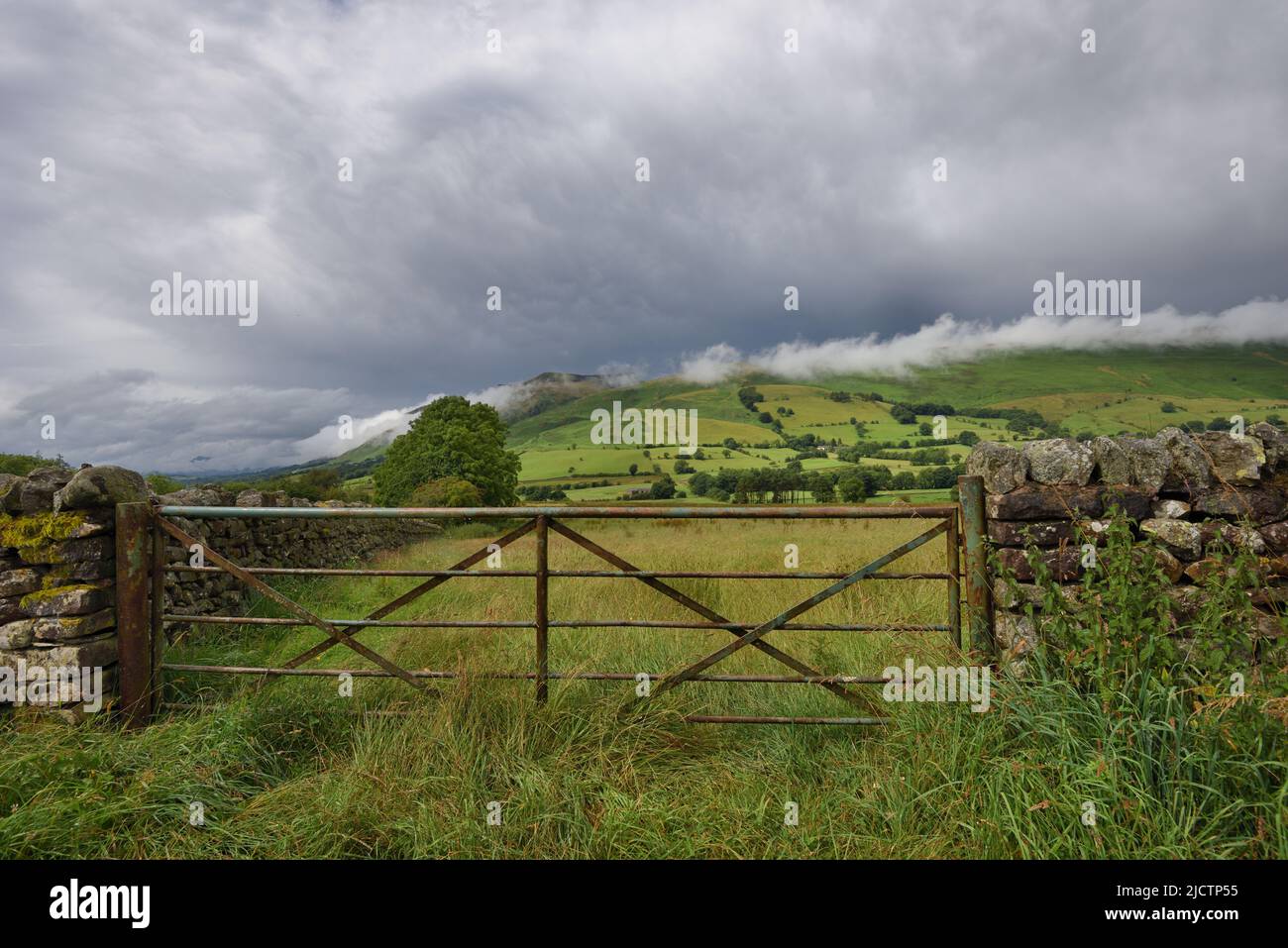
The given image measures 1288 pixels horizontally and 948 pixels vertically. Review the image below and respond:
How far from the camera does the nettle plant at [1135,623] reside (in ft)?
10.9

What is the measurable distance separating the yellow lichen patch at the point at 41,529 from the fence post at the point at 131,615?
338 millimetres

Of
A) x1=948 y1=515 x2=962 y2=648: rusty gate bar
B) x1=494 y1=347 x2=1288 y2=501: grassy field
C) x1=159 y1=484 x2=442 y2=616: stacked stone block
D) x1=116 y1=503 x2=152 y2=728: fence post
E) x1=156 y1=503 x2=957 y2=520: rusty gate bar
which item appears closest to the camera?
x1=156 y1=503 x2=957 y2=520: rusty gate bar

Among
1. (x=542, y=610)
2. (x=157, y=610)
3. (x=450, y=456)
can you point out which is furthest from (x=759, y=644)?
(x=450, y=456)

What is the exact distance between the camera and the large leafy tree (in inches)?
1351

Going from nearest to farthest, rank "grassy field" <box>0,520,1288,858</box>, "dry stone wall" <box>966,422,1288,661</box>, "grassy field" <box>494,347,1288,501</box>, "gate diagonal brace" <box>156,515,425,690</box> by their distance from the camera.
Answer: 1. "grassy field" <box>0,520,1288,858</box>
2. "dry stone wall" <box>966,422,1288,661</box>
3. "gate diagonal brace" <box>156,515,425,690</box>
4. "grassy field" <box>494,347,1288,501</box>

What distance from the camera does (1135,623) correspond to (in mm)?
3479

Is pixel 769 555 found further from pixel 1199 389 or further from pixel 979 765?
pixel 1199 389

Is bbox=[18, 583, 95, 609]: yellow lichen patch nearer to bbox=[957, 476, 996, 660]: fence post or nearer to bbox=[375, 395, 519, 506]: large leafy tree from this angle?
bbox=[957, 476, 996, 660]: fence post

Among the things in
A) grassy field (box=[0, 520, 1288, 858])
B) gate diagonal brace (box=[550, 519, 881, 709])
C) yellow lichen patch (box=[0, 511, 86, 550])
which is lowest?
grassy field (box=[0, 520, 1288, 858])

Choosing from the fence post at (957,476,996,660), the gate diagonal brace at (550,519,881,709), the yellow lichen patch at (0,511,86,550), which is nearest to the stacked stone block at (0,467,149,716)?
the yellow lichen patch at (0,511,86,550)

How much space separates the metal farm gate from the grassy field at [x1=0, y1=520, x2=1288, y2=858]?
176mm

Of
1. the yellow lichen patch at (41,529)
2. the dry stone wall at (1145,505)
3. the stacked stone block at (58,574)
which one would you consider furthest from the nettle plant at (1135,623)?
the yellow lichen patch at (41,529)

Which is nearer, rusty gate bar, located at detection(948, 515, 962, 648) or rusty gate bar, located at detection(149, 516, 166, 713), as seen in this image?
rusty gate bar, located at detection(948, 515, 962, 648)

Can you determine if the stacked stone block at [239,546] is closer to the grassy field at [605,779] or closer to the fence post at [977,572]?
the grassy field at [605,779]
